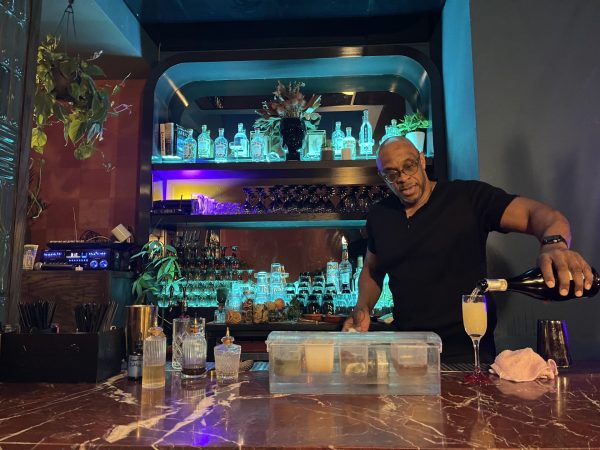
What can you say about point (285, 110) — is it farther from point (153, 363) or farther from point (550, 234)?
point (153, 363)

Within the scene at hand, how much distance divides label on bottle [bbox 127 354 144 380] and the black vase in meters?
2.11

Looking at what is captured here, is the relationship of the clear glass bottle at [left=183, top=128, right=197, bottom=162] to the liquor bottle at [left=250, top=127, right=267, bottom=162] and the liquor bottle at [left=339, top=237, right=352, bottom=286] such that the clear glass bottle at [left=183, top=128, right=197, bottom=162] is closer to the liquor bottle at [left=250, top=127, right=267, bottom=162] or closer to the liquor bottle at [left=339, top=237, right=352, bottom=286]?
the liquor bottle at [left=250, top=127, right=267, bottom=162]

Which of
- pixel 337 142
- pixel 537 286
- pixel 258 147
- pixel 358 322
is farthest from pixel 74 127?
pixel 337 142

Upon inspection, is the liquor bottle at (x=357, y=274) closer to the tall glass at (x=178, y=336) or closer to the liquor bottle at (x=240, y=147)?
the liquor bottle at (x=240, y=147)

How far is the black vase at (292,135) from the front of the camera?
322 cm

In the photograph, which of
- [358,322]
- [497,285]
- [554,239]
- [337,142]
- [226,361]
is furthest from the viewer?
[337,142]

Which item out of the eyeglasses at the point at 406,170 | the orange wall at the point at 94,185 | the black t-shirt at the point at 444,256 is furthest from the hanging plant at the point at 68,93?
the orange wall at the point at 94,185

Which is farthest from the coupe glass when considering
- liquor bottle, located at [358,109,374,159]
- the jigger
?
liquor bottle, located at [358,109,374,159]

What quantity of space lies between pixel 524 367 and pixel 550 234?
52cm

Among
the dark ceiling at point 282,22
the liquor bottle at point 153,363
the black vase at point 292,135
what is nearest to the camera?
the liquor bottle at point 153,363

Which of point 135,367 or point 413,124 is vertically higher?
point 413,124

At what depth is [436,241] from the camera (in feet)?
6.85

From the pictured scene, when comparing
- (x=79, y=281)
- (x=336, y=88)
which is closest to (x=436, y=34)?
(x=336, y=88)

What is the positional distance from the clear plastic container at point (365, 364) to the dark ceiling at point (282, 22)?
2.56 meters
